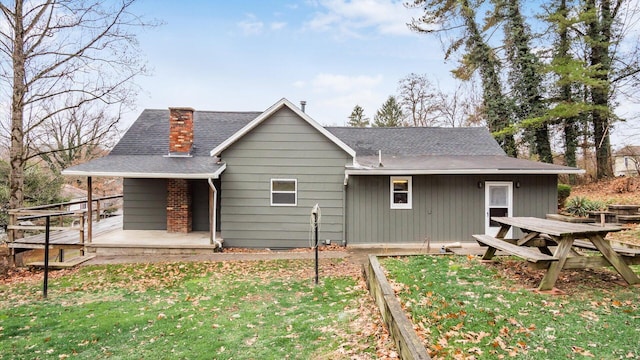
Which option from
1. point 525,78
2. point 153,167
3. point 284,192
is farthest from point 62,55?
point 525,78

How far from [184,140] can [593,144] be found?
2069 centimetres

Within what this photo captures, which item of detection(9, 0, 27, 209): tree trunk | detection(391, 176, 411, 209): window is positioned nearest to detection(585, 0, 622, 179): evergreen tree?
detection(391, 176, 411, 209): window

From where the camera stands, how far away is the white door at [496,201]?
33.6 feet

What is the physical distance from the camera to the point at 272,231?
1019cm

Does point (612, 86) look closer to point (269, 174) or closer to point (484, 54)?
point (484, 54)

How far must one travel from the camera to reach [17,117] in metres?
9.12

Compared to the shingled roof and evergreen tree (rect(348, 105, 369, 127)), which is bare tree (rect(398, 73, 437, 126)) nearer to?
evergreen tree (rect(348, 105, 369, 127))

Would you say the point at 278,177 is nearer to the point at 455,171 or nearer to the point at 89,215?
the point at 455,171

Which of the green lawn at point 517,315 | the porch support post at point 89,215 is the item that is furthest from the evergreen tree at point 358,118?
the green lawn at point 517,315

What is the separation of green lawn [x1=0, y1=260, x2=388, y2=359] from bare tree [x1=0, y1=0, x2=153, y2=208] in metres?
5.22

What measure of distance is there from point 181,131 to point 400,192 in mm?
7535

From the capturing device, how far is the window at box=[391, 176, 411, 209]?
33.6 ft

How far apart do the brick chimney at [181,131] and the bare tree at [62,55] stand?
4.78ft

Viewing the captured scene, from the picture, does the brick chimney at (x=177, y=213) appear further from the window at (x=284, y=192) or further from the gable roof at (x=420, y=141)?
the gable roof at (x=420, y=141)
